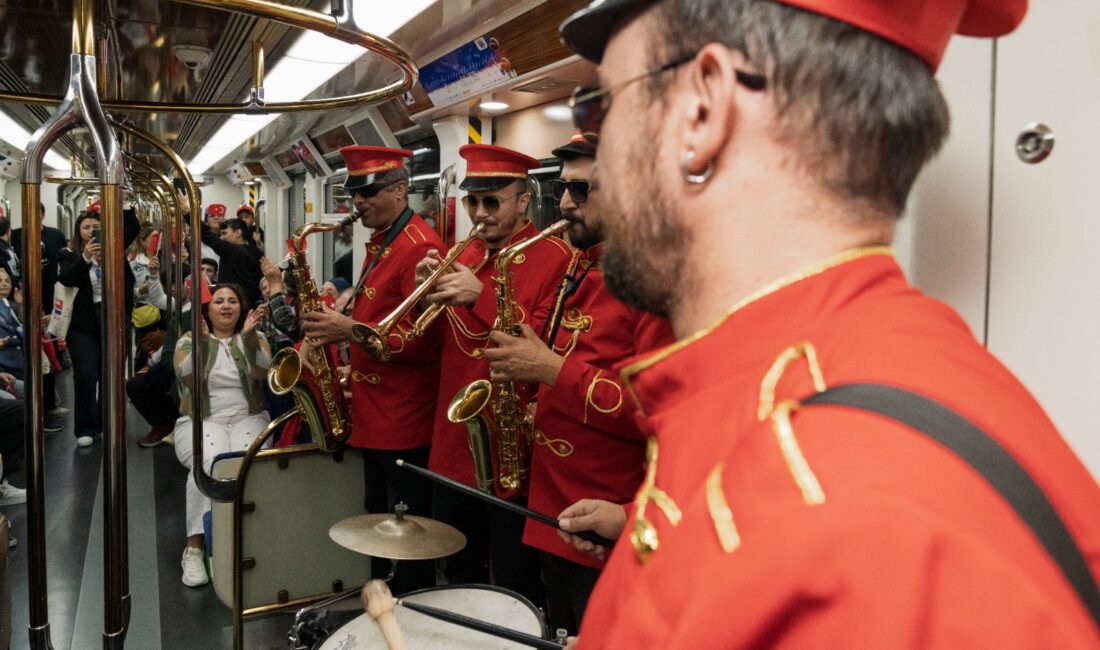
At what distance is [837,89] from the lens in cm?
77

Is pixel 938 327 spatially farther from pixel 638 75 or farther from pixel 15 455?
pixel 15 455

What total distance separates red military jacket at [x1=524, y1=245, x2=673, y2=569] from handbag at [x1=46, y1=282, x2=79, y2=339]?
6524 millimetres

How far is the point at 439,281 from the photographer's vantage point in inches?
140

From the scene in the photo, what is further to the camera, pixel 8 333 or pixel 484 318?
pixel 8 333

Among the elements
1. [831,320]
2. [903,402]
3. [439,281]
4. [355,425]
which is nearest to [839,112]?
[831,320]

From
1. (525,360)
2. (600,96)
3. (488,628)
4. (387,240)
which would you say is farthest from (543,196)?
(600,96)

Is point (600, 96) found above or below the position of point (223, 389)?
above

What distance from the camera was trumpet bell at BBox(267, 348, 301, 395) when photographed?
13.1 feet

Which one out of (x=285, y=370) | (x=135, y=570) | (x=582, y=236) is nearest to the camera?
(x=582, y=236)

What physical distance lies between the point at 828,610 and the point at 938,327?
0.28 meters

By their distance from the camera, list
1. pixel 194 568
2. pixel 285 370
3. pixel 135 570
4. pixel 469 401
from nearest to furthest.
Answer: pixel 469 401 → pixel 285 370 → pixel 194 568 → pixel 135 570

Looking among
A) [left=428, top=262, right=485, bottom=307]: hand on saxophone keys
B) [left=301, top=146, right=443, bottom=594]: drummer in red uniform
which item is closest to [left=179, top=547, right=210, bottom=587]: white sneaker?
[left=301, top=146, right=443, bottom=594]: drummer in red uniform

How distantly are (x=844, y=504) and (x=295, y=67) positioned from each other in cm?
313

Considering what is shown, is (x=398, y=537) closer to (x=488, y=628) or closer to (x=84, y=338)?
(x=488, y=628)
